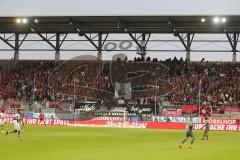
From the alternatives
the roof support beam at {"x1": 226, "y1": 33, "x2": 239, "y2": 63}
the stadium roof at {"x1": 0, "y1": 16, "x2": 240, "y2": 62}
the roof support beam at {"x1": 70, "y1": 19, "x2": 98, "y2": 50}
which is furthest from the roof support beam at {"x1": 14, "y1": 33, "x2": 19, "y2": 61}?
the roof support beam at {"x1": 226, "y1": 33, "x2": 239, "y2": 63}

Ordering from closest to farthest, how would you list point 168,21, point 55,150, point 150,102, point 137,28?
point 55,150 → point 150,102 → point 168,21 → point 137,28

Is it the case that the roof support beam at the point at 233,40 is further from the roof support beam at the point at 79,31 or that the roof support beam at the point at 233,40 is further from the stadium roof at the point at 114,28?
the roof support beam at the point at 79,31

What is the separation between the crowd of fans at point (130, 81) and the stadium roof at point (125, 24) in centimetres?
483

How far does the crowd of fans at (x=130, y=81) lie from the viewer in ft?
209

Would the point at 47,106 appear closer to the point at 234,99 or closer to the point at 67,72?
the point at 67,72

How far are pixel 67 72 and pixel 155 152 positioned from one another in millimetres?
47083

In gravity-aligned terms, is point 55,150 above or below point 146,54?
below

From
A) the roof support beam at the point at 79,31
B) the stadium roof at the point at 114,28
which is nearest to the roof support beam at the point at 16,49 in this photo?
the stadium roof at the point at 114,28

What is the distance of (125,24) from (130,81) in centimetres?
789

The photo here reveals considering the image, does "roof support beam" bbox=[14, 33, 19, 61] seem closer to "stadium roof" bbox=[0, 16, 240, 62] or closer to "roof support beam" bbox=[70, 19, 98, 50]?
"stadium roof" bbox=[0, 16, 240, 62]

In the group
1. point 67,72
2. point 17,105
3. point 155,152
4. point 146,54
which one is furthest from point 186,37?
point 155,152

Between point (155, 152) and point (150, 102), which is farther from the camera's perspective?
point (150, 102)

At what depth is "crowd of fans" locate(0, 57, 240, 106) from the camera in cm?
6359

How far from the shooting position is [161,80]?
218ft
